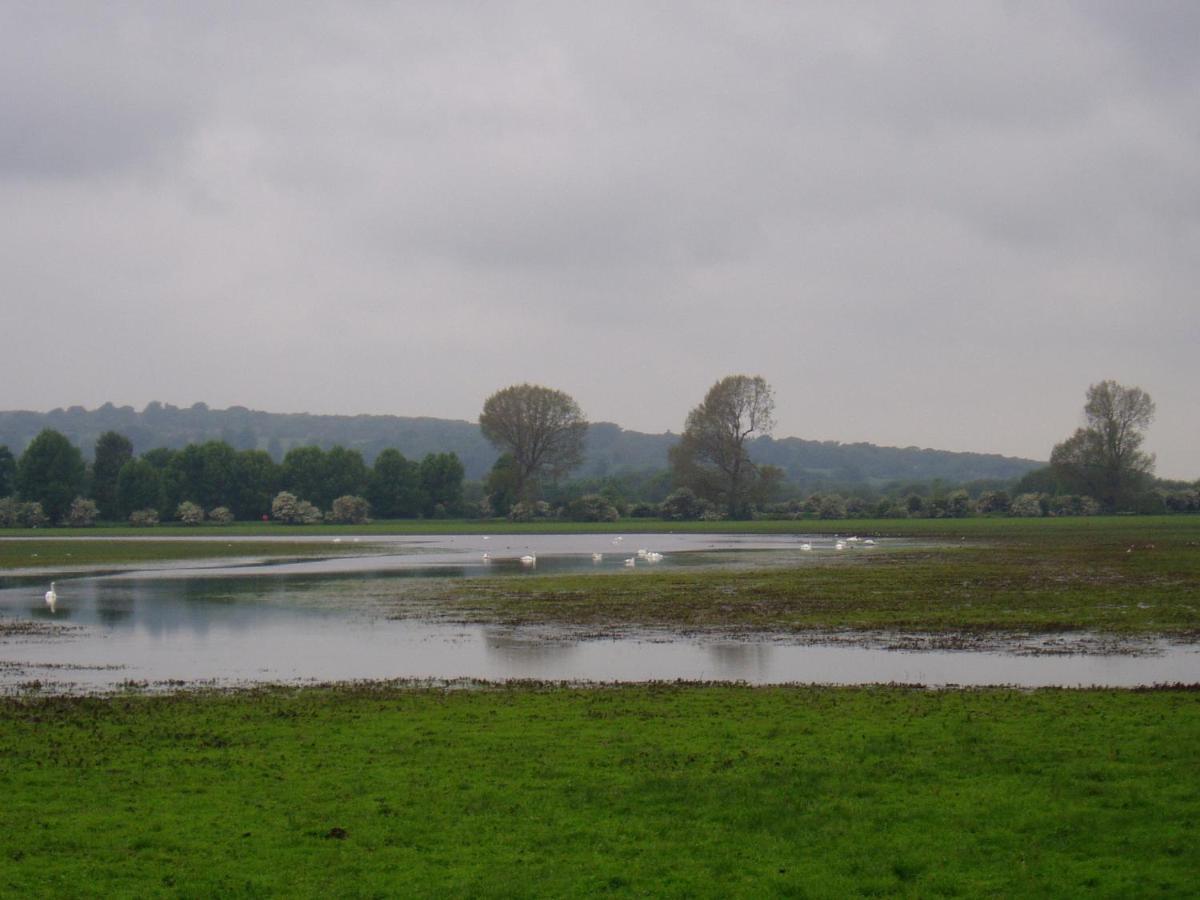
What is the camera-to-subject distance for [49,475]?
12888 centimetres

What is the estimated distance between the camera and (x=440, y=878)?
30.2 ft

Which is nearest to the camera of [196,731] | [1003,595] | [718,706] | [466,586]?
[196,731]

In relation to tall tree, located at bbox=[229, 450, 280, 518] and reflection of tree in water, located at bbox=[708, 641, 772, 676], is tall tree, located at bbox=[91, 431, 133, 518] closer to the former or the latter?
tall tree, located at bbox=[229, 450, 280, 518]

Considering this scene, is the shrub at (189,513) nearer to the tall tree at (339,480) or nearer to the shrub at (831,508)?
the tall tree at (339,480)

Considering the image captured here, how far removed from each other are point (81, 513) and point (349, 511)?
29856 millimetres

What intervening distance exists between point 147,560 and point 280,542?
30551mm

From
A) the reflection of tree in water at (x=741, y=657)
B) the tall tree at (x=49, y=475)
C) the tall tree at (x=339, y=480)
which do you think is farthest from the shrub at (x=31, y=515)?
the reflection of tree in water at (x=741, y=657)

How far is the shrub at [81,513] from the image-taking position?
425ft

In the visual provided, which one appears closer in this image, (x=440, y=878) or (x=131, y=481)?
(x=440, y=878)

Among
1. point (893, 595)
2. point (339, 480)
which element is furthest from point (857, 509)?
point (893, 595)

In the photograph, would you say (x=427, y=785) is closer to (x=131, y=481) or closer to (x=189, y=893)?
(x=189, y=893)

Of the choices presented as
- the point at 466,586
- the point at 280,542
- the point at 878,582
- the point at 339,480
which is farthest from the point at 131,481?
the point at 878,582

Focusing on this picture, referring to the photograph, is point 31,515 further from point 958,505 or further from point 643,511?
point 958,505

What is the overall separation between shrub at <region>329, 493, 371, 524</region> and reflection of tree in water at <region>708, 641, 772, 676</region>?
115 metres
